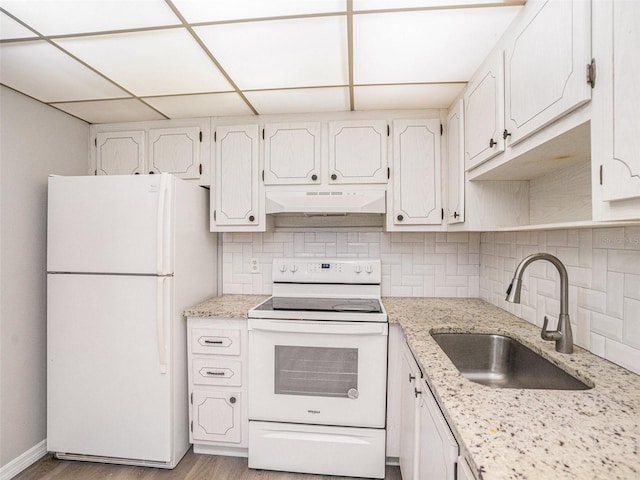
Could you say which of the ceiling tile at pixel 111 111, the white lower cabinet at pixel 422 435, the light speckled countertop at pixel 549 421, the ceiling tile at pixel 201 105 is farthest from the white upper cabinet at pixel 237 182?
the light speckled countertop at pixel 549 421

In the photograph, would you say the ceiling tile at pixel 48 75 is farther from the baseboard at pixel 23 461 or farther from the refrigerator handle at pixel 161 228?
the baseboard at pixel 23 461

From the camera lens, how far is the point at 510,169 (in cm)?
147

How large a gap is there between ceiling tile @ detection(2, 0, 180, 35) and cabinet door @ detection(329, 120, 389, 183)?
1144mm

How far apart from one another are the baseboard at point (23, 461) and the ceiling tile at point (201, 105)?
7.28ft

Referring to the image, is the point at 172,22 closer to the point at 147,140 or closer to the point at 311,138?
the point at 311,138

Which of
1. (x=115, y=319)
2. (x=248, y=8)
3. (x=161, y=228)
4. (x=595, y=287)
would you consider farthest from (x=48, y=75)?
(x=595, y=287)

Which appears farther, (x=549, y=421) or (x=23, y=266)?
(x=23, y=266)

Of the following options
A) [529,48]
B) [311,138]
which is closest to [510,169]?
[529,48]

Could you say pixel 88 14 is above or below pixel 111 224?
above

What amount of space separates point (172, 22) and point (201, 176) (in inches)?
43.5

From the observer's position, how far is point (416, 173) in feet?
6.97

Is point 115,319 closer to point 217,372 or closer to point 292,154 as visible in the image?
point 217,372

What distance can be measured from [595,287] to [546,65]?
832mm

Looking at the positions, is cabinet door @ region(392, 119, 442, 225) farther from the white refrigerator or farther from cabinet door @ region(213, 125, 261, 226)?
the white refrigerator
